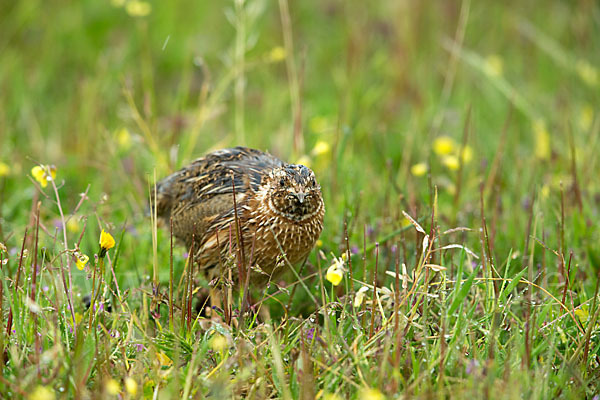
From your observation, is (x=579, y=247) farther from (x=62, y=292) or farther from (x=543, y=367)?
(x=62, y=292)

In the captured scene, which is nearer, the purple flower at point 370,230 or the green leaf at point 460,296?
the green leaf at point 460,296

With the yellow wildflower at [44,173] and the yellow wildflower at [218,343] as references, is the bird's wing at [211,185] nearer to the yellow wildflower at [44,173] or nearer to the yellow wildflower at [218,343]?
the yellow wildflower at [44,173]

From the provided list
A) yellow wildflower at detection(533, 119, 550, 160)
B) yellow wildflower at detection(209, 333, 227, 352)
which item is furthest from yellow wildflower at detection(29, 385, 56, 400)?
yellow wildflower at detection(533, 119, 550, 160)

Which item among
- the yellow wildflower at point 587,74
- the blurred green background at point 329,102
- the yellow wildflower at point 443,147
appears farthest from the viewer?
the yellow wildflower at point 587,74

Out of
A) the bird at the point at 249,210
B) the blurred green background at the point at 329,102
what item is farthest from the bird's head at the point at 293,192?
the blurred green background at the point at 329,102

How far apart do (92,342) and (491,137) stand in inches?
185

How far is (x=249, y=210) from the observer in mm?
4098

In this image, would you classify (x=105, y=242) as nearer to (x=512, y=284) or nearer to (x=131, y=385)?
(x=131, y=385)

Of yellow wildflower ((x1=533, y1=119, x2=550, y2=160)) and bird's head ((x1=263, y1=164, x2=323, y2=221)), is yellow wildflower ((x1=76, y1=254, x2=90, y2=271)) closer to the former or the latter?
bird's head ((x1=263, y1=164, x2=323, y2=221))

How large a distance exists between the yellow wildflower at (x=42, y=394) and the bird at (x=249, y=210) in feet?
3.73

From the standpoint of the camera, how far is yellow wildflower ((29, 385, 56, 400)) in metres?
2.53

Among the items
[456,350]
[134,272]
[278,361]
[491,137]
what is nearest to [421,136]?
[491,137]

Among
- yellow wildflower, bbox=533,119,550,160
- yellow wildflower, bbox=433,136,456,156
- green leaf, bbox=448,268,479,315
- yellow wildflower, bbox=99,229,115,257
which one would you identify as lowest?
yellow wildflower, bbox=533,119,550,160

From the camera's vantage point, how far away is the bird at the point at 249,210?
394cm
